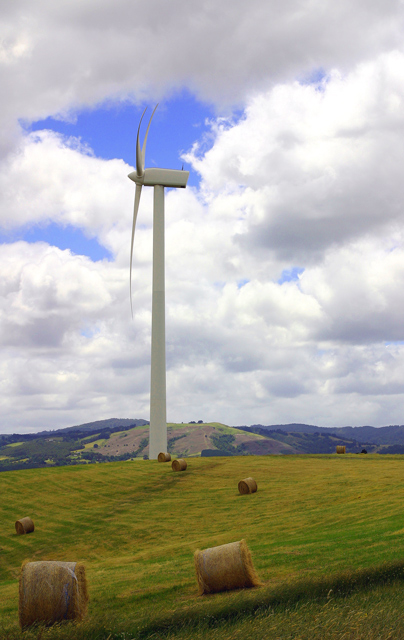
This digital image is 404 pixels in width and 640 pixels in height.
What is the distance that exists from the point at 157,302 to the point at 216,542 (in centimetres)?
4235

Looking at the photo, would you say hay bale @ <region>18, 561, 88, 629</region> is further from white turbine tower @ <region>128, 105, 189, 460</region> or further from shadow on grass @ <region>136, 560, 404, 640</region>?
white turbine tower @ <region>128, 105, 189, 460</region>

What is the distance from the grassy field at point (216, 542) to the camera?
1480 cm

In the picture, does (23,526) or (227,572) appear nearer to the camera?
(227,572)

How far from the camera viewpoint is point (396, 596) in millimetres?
15852

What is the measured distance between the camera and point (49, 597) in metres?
16.5

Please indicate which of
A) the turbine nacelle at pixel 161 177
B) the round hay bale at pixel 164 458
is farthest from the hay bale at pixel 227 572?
the turbine nacelle at pixel 161 177

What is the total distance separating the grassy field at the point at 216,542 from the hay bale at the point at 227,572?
53 cm

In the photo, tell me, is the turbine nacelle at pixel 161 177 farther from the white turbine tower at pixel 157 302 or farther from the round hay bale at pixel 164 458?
the round hay bale at pixel 164 458

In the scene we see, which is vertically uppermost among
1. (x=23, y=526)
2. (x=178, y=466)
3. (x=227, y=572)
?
(x=178, y=466)

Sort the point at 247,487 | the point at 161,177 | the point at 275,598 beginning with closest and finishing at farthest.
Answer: the point at 275,598 < the point at 247,487 < the point at 161,177

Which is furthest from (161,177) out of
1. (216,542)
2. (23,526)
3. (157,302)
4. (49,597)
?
(49,597)

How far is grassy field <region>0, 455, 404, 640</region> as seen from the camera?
1480cm

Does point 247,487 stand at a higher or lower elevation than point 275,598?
higher

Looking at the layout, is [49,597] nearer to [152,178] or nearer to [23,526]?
[23,526]
